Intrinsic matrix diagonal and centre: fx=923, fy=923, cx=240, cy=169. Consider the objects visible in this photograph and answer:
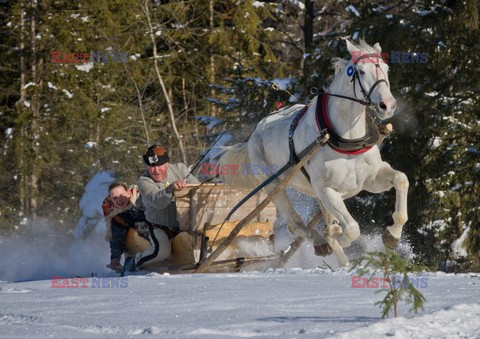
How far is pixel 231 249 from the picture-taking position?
880 cm

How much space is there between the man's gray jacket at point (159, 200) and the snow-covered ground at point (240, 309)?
148cm

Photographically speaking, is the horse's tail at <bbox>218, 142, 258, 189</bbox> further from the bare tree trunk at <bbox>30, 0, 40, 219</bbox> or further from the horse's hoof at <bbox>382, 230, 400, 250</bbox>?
the bare tree trunk at <bbox>30, 0, 40, 219</bbox>

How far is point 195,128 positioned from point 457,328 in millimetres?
17629

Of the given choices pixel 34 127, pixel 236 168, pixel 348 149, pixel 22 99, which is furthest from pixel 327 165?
pixel 22 99

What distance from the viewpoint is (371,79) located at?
707 cm

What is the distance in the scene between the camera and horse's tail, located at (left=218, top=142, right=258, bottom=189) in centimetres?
908

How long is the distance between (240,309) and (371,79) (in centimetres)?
265

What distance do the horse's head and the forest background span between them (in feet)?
21.8

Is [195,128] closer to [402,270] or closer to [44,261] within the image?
[44,261]

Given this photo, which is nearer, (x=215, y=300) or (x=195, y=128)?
(x=215, y=300)

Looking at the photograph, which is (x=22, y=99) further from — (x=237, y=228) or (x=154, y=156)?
(x=237, y=228)

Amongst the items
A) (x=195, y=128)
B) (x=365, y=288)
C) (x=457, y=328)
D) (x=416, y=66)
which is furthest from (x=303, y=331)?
(x=195, y=128)

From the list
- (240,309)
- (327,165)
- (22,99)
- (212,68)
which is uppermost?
(212,68)

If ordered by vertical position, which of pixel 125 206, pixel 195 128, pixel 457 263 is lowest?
pixel 457 263
